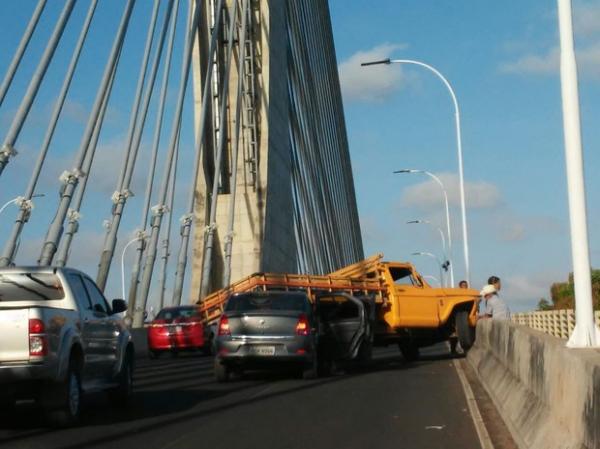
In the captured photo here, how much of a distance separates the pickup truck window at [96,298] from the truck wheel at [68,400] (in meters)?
1.42

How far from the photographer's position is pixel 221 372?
19.6 m

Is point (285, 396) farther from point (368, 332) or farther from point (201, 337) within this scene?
point (201, 337)

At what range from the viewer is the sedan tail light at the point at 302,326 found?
1953 cm

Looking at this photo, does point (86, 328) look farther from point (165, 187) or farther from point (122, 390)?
point (165, 187)

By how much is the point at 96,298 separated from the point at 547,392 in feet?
21.9

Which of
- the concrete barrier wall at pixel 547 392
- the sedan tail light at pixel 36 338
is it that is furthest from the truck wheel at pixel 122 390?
the concrete barrier wall at pixel 547 392

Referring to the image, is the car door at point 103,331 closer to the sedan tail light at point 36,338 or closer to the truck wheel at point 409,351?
the sedan tail light at point 36,338

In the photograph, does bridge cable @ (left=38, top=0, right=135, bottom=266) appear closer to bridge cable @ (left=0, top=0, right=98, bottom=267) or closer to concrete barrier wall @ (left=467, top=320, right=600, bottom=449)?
bridge cable @ (left=0, top=0, right=98, bottom=267)

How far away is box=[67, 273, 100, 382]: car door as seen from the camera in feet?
42.9

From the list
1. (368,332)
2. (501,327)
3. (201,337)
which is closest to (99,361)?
(501,327)

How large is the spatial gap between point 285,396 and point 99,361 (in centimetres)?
335

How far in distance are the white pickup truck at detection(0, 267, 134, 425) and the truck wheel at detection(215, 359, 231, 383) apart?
413 cm

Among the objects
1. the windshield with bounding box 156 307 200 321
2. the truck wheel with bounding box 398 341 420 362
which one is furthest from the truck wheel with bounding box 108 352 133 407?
the windshield with bounding box 156 307 200 321

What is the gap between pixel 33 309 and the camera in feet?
38.2
